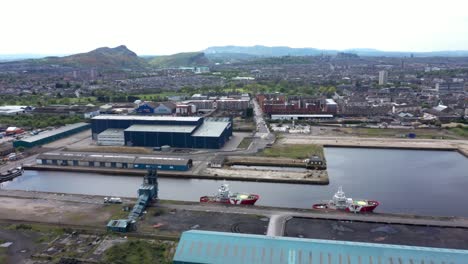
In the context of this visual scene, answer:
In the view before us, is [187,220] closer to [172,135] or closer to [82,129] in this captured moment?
[172,135]

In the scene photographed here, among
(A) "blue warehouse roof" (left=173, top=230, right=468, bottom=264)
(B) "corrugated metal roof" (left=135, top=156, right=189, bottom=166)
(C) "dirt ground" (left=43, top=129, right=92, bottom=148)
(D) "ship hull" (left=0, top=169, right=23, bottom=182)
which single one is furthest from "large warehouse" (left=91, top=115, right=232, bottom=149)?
(A) "blue warehouse roof" (left=173, top=230, right=468, bottom=264)

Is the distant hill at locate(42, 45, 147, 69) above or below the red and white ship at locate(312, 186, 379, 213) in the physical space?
above

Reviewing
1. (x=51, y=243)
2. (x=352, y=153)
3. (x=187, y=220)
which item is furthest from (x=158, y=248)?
(x=352, y=153)

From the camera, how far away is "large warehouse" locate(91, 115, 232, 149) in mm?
31781

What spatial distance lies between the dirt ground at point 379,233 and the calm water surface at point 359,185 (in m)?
2.86

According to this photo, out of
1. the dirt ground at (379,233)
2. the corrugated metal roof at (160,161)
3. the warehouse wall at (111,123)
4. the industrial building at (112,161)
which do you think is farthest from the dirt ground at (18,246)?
the warehouse wall at (111,123)

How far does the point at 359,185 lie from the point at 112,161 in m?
16.9

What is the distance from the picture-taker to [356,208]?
19203mm

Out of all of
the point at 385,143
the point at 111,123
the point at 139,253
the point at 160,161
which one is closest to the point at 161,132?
the point at 160,161

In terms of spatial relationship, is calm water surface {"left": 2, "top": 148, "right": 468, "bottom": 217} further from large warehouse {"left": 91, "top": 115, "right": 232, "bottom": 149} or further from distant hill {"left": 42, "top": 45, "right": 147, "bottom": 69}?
distant hill {"left": 42, "top": 45, "right": 147, "bottom": 69}

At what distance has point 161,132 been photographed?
32.0m

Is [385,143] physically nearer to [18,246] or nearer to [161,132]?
[161,132]

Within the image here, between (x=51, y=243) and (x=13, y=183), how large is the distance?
11159mm

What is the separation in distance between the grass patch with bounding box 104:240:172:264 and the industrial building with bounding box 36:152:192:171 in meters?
10.5
